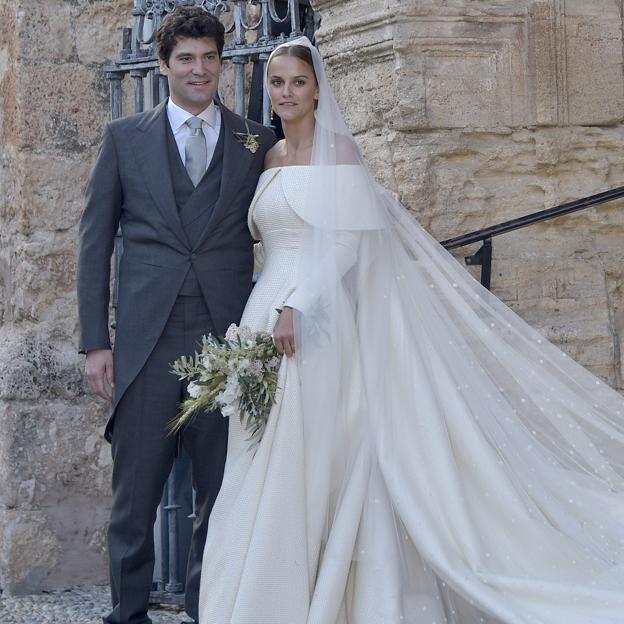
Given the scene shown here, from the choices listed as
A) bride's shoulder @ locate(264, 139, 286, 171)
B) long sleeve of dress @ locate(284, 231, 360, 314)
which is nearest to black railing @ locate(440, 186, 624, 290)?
long sleeve of dress @ locate(284, 231, 360, 314)

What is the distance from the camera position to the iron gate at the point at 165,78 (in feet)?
15.8

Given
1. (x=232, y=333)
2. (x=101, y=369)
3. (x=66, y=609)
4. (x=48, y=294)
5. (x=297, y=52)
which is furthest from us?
(x=48, y=294)

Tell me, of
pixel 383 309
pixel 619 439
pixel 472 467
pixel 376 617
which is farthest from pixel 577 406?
pixel 376 617

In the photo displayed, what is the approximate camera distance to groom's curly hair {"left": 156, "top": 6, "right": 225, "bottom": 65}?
4121 millimetres

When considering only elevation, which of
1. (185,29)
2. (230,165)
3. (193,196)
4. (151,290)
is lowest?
(151,290)

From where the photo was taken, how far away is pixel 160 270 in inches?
161

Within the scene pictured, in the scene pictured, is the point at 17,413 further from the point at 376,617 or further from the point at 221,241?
the point at 376,617

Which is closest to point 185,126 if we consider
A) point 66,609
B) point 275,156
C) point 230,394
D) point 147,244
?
point 275,156

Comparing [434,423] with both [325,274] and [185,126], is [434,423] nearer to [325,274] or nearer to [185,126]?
[325,274]

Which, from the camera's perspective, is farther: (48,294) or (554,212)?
(48,294)

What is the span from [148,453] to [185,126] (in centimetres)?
110

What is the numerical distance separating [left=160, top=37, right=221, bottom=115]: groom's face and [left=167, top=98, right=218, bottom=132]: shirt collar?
0.03m

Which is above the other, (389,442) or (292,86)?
(292,86)

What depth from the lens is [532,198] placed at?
455cm
